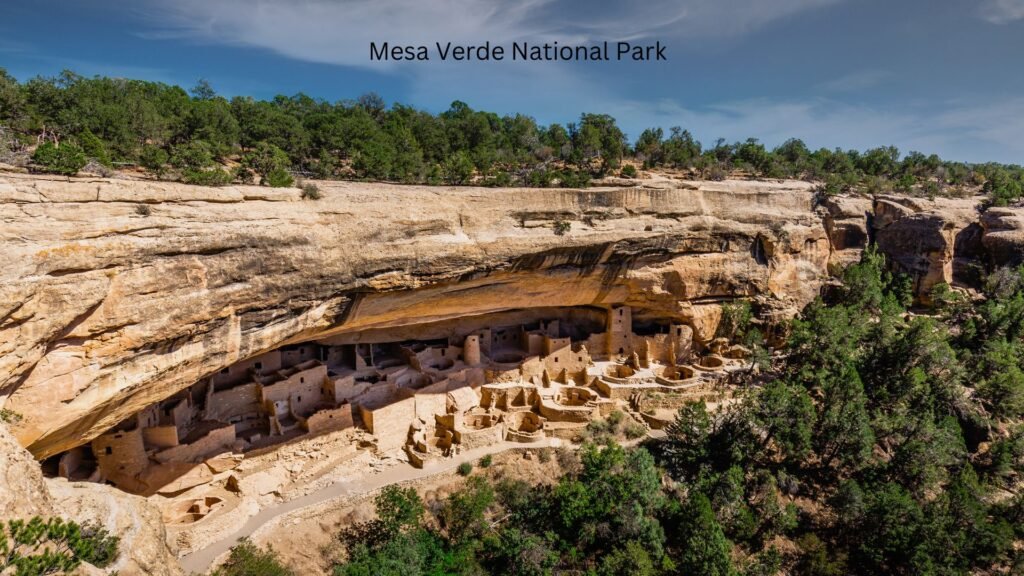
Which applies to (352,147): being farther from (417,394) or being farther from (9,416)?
(9,416)

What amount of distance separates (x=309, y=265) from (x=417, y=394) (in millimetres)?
7148

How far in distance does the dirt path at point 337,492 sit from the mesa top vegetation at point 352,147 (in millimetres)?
9623

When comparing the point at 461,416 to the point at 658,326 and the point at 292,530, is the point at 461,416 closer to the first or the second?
the point at 292,530

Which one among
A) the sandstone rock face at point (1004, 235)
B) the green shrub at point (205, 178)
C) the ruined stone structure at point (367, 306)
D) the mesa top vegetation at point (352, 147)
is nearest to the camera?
the ruined stone structure at point (367, 306)

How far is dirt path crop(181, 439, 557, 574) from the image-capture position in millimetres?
13852

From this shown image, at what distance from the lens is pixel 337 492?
55.2 feet

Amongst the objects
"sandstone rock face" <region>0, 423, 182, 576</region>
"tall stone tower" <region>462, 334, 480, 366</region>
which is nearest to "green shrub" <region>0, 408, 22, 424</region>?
"sandstone rock face" <region>0, 423, 182, 576</region>

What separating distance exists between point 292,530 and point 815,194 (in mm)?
27628

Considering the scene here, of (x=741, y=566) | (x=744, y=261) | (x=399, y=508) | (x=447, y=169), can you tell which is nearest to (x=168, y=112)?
(x=447, y=169)

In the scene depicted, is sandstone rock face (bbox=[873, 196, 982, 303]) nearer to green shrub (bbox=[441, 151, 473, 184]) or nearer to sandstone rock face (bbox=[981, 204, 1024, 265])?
sandstone rock face (bbox=[981, 204, 1024, 265])

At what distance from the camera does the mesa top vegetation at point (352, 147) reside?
17.7 meters

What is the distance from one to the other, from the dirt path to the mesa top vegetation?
9.62 metres

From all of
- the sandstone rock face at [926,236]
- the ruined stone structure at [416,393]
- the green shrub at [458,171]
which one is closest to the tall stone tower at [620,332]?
the ruined stone structure at [416,393]

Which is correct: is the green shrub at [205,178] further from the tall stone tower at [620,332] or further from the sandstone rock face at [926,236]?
the sandstone rock face at [926,236]
